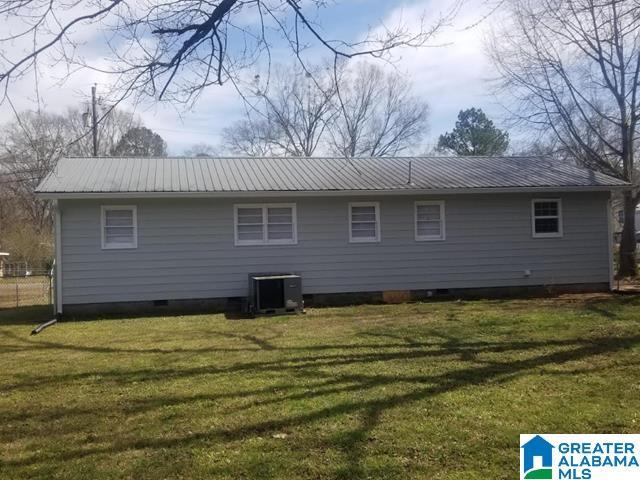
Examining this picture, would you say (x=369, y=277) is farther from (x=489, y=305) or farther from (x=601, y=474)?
(x=601, y=474)

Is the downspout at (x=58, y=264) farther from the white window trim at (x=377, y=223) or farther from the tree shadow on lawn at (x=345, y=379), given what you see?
the white window trim at (x=377, y=223)

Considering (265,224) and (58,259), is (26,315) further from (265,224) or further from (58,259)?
(265,224)

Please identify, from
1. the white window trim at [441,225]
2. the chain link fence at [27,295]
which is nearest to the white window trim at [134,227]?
the chain link fence at [27,295]

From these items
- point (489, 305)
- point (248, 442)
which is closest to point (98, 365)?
point (248, 442)

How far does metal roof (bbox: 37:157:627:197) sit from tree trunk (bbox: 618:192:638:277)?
4696 millimetres

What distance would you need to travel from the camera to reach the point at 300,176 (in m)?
14.2

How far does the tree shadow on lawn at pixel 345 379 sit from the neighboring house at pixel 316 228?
13.5 ft

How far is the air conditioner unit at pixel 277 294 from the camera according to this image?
12008 millimetres

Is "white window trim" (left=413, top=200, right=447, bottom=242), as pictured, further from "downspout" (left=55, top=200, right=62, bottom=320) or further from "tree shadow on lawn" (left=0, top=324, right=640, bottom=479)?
"downspout" (left=55, top=200, right=62, bottom=320)

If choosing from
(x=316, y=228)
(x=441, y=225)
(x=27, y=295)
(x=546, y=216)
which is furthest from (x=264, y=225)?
(x=27, y=295)

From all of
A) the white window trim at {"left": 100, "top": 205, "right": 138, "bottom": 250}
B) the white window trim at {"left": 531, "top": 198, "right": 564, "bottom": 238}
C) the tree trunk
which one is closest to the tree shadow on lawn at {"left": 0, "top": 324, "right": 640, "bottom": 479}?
the white window trim at {"left": 100, "top": 205, "right": 138, "bottom": 250}

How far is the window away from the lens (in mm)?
14031

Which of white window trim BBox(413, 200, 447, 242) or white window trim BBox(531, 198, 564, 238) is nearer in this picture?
white window trim BBox(413, 200, 447, 242)

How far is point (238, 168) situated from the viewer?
1494 cm
